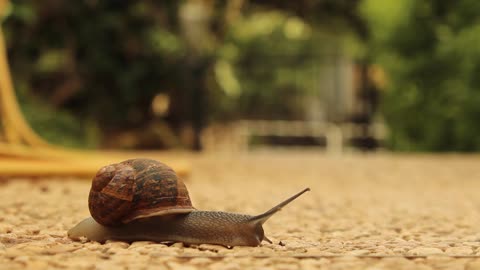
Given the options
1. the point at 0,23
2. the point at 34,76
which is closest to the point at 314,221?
the point at 0,23

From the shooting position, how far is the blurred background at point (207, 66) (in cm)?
964

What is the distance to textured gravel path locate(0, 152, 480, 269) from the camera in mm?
2180

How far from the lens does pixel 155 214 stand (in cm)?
245

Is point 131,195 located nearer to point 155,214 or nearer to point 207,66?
point 155,214

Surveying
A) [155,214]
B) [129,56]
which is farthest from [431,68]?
[155,214]

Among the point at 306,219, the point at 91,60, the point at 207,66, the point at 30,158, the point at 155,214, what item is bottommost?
the point at 306,219

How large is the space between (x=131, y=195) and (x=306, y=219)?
1410mm

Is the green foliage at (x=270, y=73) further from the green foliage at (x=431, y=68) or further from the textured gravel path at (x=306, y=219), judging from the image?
the textured gravel path at (x=306, y=219)

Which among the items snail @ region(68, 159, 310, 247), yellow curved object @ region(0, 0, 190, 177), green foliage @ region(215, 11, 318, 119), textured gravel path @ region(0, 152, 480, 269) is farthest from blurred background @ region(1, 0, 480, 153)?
snail @ region(68, 159, 310, 247)

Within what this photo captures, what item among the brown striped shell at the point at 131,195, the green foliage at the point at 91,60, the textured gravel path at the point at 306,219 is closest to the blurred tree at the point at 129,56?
the green foliage at the point at 91,60

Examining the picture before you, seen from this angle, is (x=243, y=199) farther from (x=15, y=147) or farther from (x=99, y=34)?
(x=99, y=34)

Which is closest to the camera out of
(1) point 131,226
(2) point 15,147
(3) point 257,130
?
(1) point 131,226

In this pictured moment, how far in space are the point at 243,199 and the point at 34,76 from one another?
7.60 meters

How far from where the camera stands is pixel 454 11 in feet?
31.5
